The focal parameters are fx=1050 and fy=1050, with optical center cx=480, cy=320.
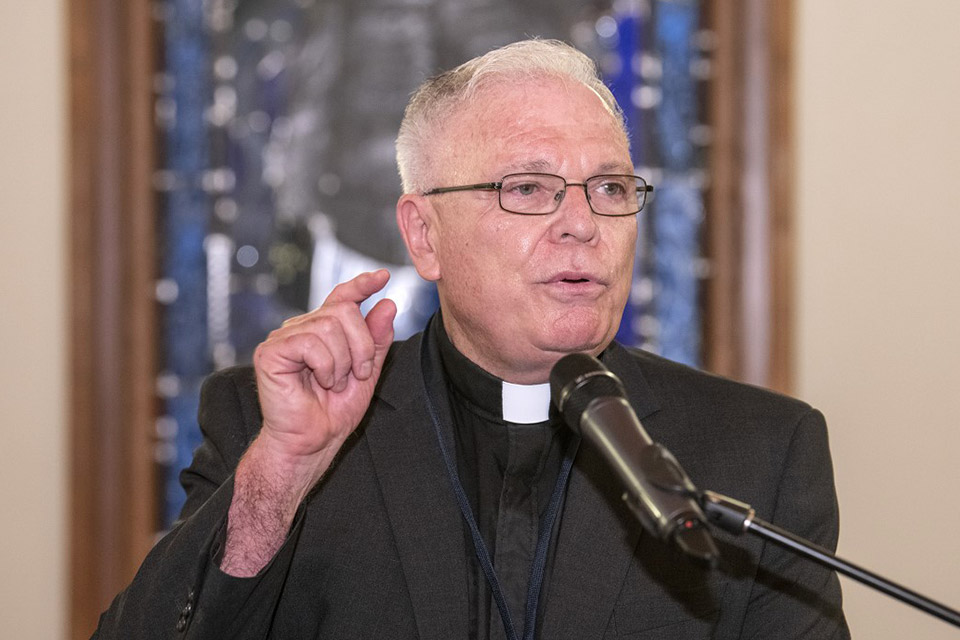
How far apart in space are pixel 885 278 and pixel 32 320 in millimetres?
3150

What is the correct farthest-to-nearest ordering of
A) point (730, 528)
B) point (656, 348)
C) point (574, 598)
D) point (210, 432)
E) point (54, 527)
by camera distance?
1. point (656, 348)
2. point (54, 527)
3. point (210, 432)
4. point (574, 598)
5. point (730, 528)

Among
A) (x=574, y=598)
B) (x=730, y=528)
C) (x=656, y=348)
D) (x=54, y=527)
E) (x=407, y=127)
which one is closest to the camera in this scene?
(x=730, y=528)

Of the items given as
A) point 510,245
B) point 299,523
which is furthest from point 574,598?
point 510,245

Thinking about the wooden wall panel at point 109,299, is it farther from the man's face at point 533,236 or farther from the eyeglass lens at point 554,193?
the eyeglass lens at point 554,193

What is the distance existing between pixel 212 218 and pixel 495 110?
199 cm

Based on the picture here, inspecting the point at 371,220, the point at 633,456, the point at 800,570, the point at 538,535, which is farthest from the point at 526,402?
the point at 371,220

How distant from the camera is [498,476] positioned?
8.09 ft

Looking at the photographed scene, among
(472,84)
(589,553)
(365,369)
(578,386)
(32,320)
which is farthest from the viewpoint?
(32,320)

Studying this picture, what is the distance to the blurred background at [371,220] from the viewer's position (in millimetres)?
3824

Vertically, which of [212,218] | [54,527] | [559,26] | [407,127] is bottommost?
[54,527]

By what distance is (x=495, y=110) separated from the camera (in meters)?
2.33

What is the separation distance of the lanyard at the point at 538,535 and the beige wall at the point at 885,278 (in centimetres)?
189

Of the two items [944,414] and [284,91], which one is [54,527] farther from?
[944,414]

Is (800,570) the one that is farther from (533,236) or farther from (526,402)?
(533,236)
